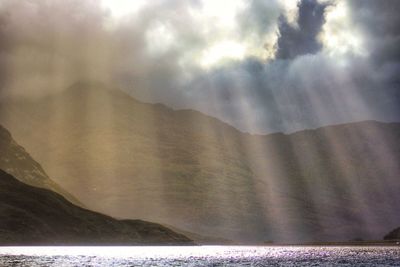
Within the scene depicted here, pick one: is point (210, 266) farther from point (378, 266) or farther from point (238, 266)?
point (378, 266)

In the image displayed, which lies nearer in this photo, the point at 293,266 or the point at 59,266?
the point at 59,266

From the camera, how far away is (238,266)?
362ft

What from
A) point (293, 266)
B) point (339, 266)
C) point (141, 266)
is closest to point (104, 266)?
point (141, 266)

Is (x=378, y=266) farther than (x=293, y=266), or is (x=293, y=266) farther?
(x=293, y=266)

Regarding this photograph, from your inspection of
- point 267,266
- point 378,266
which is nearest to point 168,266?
point 267,266

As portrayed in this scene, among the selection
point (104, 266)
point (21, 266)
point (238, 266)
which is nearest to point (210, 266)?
point (238, 266)

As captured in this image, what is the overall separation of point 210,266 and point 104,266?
20.8 meters

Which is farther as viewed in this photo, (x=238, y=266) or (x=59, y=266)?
(x=238, y=266)

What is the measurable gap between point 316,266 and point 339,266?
4742 mm

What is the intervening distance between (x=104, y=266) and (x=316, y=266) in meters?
42.1

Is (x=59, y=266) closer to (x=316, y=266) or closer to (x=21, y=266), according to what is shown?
(x=21, y=266)

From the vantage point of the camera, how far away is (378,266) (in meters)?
102

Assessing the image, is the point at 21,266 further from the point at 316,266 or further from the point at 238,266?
the point at 316,266

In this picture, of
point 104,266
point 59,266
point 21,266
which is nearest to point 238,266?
point 104,266
